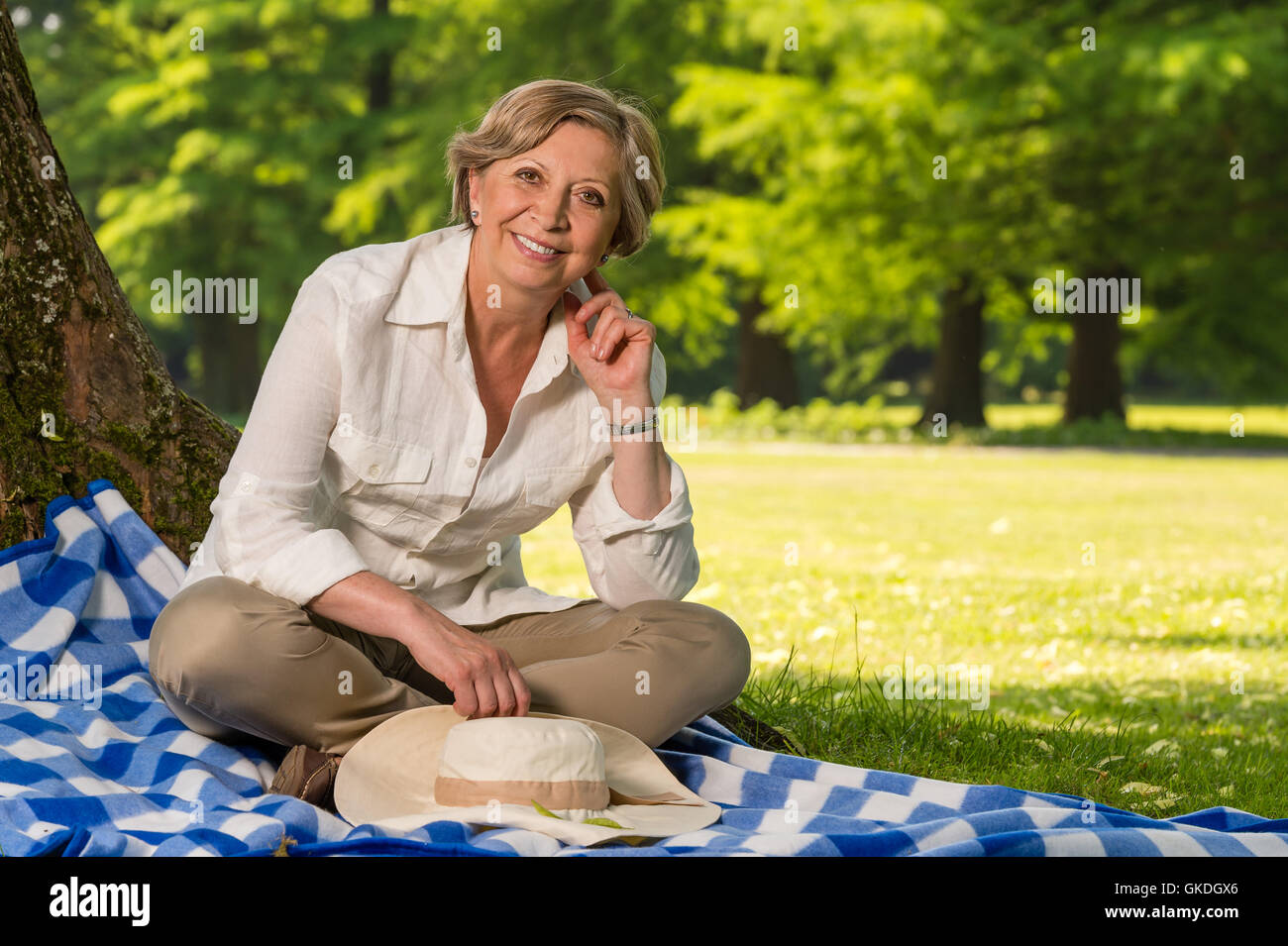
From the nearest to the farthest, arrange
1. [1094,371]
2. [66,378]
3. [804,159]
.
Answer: [66,378]
[804,159]
[1094,371]

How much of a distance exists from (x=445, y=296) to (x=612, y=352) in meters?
0.39

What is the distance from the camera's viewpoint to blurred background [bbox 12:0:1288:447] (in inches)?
691

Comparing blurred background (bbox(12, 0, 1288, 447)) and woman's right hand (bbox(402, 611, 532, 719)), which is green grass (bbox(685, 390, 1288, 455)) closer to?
blurred background (bbox(12, 0, 1288, 447))

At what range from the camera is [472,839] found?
2549 mm

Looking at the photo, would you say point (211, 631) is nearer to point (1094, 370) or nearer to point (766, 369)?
point (1094, 370)

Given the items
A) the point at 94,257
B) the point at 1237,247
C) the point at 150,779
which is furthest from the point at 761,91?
the point at 150,779

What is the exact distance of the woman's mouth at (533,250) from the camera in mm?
2990

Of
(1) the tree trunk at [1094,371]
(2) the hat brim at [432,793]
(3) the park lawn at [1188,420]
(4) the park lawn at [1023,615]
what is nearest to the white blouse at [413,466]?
(2) the hat brim at [432,793]

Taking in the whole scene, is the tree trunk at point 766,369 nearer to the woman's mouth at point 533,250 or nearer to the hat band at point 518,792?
the woman's mouth at point 533,250

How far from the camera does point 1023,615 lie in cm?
654

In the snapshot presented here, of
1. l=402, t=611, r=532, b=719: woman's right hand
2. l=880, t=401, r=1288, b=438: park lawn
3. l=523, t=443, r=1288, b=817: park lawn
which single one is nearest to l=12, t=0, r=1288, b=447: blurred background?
l=880, t=401, r=1288, b=438: park lawn

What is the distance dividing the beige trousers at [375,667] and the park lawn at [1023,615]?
0.67m

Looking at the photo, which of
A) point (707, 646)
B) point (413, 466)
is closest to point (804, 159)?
point (707, 646)
